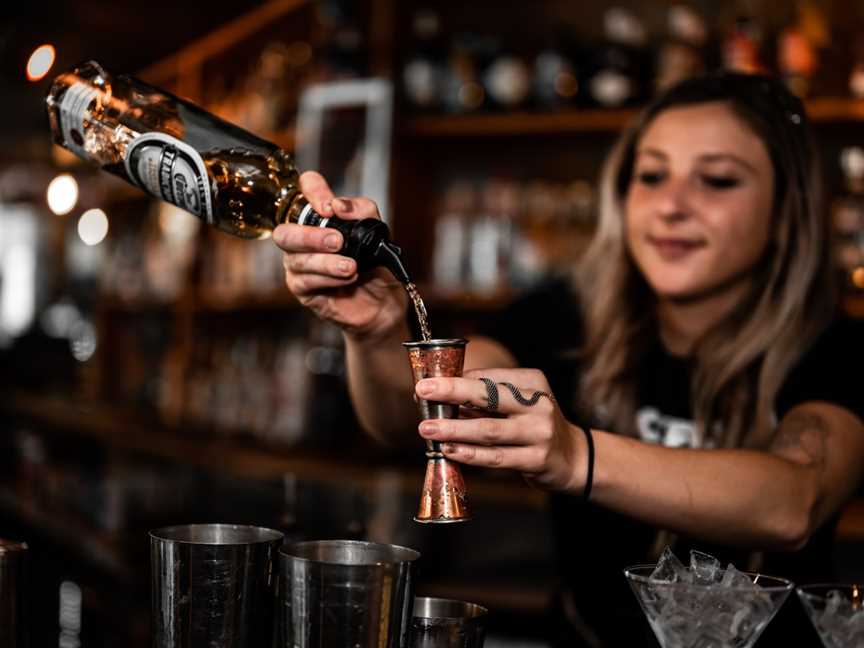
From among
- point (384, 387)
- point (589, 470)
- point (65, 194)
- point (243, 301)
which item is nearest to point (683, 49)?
point (243, 301)

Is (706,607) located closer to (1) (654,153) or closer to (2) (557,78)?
(1) (654,153)

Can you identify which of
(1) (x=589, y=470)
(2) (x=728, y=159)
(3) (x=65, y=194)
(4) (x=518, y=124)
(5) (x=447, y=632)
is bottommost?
(5) (x=447, y=632)

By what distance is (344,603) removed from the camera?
2.41ft

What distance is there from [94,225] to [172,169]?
409 centimetres

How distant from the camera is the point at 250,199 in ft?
3.71

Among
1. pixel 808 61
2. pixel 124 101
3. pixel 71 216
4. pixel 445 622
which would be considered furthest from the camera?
pixel 71 216

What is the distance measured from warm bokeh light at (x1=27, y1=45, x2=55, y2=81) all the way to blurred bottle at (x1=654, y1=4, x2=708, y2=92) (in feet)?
5.39

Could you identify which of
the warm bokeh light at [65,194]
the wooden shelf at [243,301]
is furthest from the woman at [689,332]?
the warm bokeh light at [65,194]

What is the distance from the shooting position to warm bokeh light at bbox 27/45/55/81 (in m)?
1.25

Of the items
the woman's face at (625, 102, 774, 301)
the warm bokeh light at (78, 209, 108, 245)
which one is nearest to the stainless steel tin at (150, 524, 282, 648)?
the woman's face at (625, 102, 774, 301)

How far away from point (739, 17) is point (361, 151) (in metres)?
1.03

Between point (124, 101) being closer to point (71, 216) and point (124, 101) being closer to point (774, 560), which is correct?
point (774, 560)

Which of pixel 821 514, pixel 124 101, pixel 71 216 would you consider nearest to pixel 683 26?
pixel 821 514

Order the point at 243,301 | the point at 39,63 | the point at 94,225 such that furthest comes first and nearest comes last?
the point at 94,225, the point at 243,301, the point at 39,63
